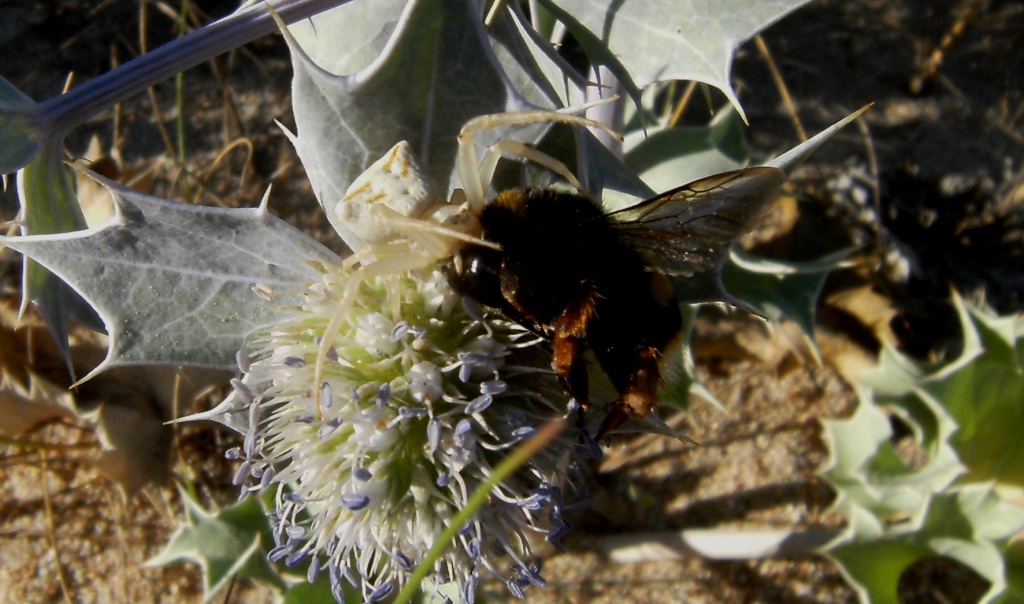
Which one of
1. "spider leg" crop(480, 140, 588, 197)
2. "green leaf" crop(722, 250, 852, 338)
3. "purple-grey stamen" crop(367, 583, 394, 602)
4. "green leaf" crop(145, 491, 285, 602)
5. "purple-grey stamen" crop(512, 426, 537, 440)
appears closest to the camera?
"spider leg" crop(480, 140, 588, 197)

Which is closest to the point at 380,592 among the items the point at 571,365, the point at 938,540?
the point at 571,365

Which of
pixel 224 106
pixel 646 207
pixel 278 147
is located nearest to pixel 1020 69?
pixel 646 207

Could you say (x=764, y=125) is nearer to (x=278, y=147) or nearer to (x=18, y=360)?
(x=278, y=147)

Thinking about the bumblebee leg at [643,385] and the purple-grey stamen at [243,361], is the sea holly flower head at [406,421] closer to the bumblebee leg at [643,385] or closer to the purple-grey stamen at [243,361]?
the purple-grey stamen at [243,361]

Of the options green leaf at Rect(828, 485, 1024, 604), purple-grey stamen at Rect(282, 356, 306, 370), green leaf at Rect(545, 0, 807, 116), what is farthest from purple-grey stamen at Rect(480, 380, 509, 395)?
green leaf at Rect(828, 485, 1024, 604)

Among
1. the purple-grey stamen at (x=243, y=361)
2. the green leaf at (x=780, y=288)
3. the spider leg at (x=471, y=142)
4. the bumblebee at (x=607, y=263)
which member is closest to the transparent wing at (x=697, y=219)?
the bumblebee at (x=607, y=263)

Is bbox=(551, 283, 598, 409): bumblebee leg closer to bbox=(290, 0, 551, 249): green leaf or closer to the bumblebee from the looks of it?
the bumblebee
